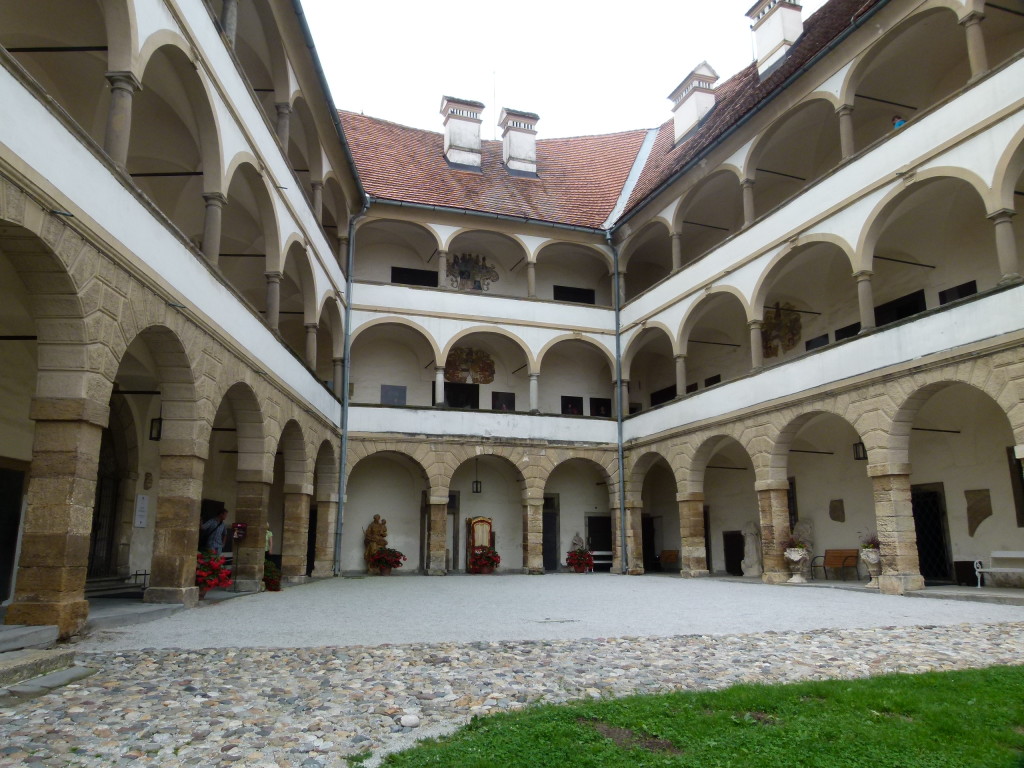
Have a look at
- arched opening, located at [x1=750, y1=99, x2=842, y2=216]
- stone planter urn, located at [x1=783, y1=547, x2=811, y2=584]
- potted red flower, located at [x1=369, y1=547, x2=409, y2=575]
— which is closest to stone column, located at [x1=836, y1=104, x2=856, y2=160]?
arched opening, located at [x1=750, y1=99, x2=842, y2=216]

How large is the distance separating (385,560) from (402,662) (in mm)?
14271

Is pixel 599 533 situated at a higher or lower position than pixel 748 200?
lower

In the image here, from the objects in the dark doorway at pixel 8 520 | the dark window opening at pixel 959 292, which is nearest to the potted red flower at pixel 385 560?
the dark doorway at pixel 8 520

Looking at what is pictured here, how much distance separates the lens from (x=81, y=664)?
5.84 metres

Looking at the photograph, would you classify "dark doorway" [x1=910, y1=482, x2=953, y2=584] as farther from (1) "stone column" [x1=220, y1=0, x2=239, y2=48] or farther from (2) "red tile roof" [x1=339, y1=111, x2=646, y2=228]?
(1) "stone column" [x1=220, y1=0, x2=239, y2=48]

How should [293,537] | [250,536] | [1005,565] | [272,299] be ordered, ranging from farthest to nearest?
[293,537] → [1005,565] → [272,299] → [250,536]

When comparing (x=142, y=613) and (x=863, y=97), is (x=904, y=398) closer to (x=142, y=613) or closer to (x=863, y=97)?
(x=863, y=97)

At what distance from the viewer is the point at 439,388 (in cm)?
2050

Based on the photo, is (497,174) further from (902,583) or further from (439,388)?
(902,583)

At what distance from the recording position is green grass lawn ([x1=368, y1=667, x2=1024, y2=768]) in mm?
3617

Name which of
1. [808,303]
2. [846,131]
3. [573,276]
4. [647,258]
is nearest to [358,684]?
[846,131]

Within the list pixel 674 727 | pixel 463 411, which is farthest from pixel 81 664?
pixel 463 411

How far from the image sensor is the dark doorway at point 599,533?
76.4 ft

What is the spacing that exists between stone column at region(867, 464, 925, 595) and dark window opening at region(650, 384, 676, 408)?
10.8 m
